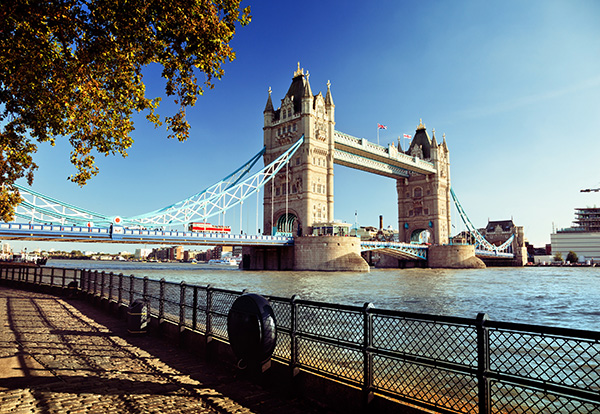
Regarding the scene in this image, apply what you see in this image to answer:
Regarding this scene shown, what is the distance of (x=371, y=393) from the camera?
509 centimetres

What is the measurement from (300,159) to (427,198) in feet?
127

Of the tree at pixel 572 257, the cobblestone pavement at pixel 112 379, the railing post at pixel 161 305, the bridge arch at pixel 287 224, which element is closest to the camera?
the cobblestone pavement at pixel 112 379

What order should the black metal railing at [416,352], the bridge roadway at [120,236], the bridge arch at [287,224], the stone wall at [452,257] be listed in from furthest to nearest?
1. the stone wall at [452,257]
2. the bridge arch at [287,224]
3. the bridge roadway at [120,236]
4. the black metal railing at [416,352]

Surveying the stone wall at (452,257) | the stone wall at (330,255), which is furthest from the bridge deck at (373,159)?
the stone wall at (330,255)

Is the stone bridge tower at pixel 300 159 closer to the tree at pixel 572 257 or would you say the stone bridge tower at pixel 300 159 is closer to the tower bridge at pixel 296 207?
the tower bridge at pixel 296 207

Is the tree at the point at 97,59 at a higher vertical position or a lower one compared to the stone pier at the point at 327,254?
higher

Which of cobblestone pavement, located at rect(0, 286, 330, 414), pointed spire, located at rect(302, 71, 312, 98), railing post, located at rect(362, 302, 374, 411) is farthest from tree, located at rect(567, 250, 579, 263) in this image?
railing post, located at rect(362, 302, 374, 411)

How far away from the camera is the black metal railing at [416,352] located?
395cm

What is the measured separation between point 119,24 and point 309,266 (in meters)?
51.1

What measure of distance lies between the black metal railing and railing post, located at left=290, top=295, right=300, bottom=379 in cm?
1

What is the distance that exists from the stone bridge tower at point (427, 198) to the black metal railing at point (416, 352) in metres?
88.3

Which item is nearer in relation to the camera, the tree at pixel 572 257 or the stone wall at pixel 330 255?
the stone wall at pixel 330 255

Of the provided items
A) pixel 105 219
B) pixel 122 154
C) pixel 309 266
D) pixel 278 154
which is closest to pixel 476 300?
pixel 122 154

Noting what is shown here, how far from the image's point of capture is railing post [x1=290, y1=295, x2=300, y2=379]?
19.7ft
